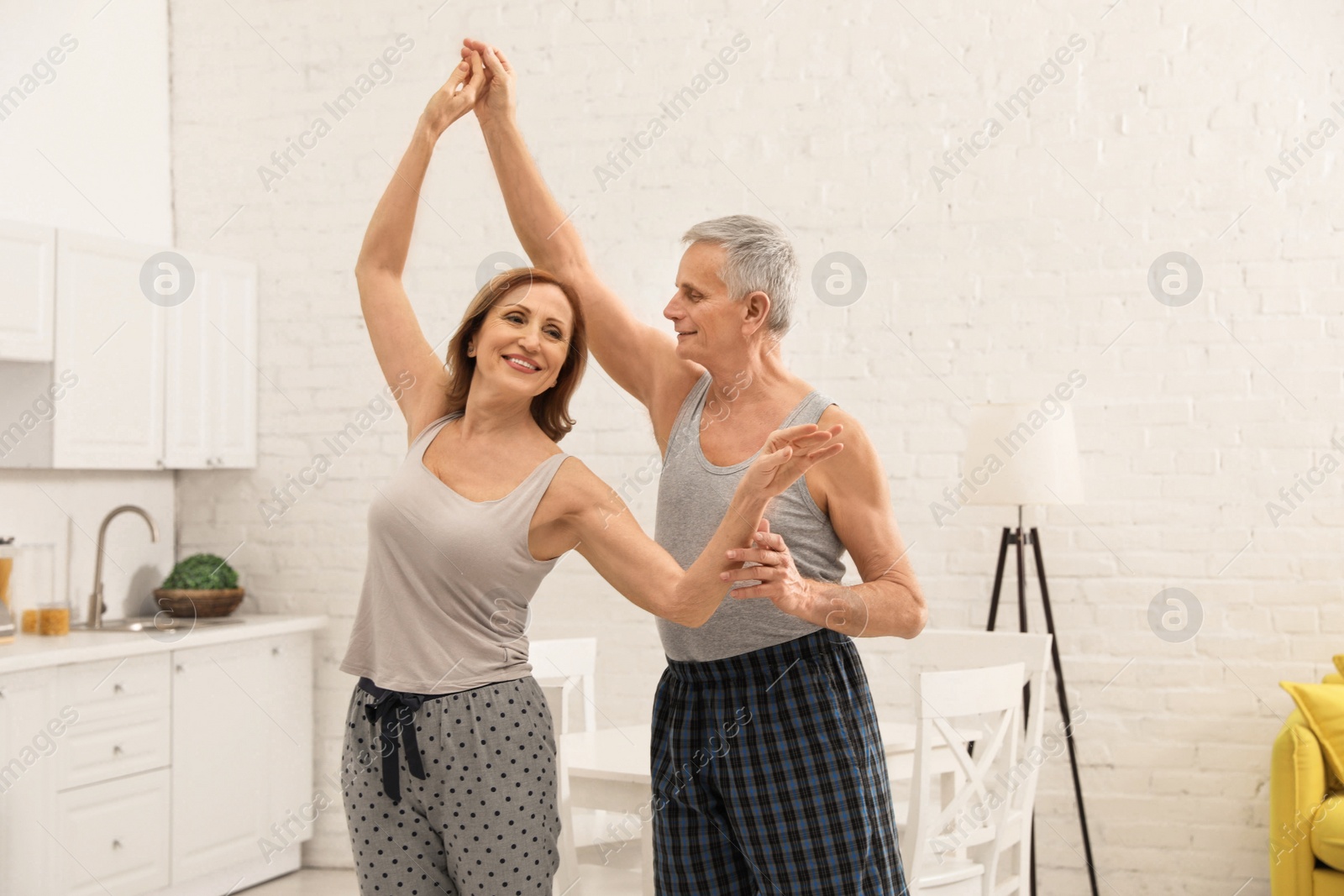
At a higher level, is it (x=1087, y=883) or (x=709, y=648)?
(x=709, y=648)

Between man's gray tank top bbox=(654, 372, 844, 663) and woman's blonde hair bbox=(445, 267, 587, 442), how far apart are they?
21cm

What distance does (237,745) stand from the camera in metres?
4.27

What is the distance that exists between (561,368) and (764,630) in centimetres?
49

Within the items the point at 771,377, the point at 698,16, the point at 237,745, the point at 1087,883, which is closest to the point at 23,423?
the point at 237,745

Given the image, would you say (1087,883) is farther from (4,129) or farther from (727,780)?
(4,129)

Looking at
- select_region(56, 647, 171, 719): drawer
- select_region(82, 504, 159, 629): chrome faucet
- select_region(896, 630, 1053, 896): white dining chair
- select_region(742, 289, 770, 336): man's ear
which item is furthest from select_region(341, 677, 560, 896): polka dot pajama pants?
select_region(82, 504, 159, 629): chrome faucet

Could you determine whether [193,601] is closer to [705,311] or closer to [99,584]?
[99,584]

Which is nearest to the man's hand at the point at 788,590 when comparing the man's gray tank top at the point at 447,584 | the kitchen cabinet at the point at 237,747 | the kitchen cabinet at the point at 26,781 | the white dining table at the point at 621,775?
the man's gray tank top at the point at 447,584

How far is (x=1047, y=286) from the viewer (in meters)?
3.93

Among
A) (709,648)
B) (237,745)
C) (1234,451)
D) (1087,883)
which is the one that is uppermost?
(1234,451)

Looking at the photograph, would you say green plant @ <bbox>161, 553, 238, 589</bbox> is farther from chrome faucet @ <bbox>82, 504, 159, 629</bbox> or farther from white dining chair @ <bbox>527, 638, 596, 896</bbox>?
white dining chair @ <bbox>527, 638, 596, 896</bbox>

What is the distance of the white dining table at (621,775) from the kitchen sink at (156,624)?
1.89 metres

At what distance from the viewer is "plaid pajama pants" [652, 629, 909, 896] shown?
1.73m

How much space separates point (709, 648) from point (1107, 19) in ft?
9.90
